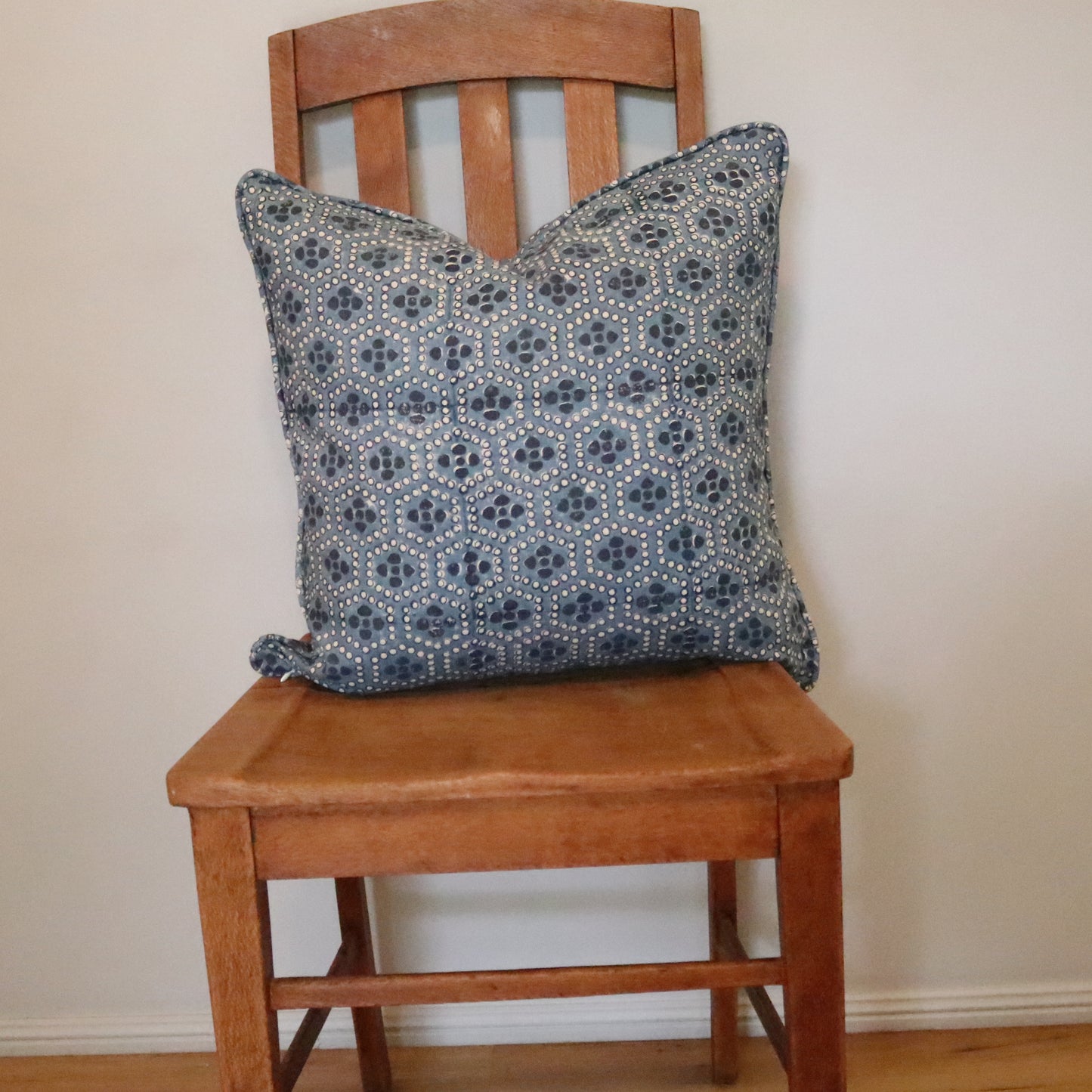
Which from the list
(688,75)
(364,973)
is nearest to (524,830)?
(364,973)

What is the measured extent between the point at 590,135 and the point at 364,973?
79 cm

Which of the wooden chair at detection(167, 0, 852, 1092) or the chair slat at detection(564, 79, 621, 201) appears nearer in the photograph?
the wooden chair at detection(167, 0, 852, 1092)

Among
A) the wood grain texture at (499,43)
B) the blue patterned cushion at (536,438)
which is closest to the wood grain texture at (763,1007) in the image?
the blue patterned cushion at (536,438)

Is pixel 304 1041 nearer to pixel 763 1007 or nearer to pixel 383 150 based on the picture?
pixel 763 1007

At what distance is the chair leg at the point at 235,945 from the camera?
60cm

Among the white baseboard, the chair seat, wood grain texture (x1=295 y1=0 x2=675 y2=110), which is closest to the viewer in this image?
the chair seat

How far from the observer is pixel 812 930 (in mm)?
602

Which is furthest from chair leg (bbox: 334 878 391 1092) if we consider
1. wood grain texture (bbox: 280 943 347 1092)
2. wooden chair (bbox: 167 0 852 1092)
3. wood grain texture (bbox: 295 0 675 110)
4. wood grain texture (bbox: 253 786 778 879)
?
wood grain texture (bbox: 295 0 675 110)

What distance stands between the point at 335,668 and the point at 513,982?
247 mm

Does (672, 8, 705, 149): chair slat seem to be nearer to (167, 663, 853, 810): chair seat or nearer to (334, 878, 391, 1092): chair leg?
(167, 663, 853, 810): chair seat

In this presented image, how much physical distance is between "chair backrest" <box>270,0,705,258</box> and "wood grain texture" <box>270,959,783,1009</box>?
638mm

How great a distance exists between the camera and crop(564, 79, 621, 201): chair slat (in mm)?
880

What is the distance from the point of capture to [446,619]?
2.27ft

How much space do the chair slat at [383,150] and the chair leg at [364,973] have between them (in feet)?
2.05
